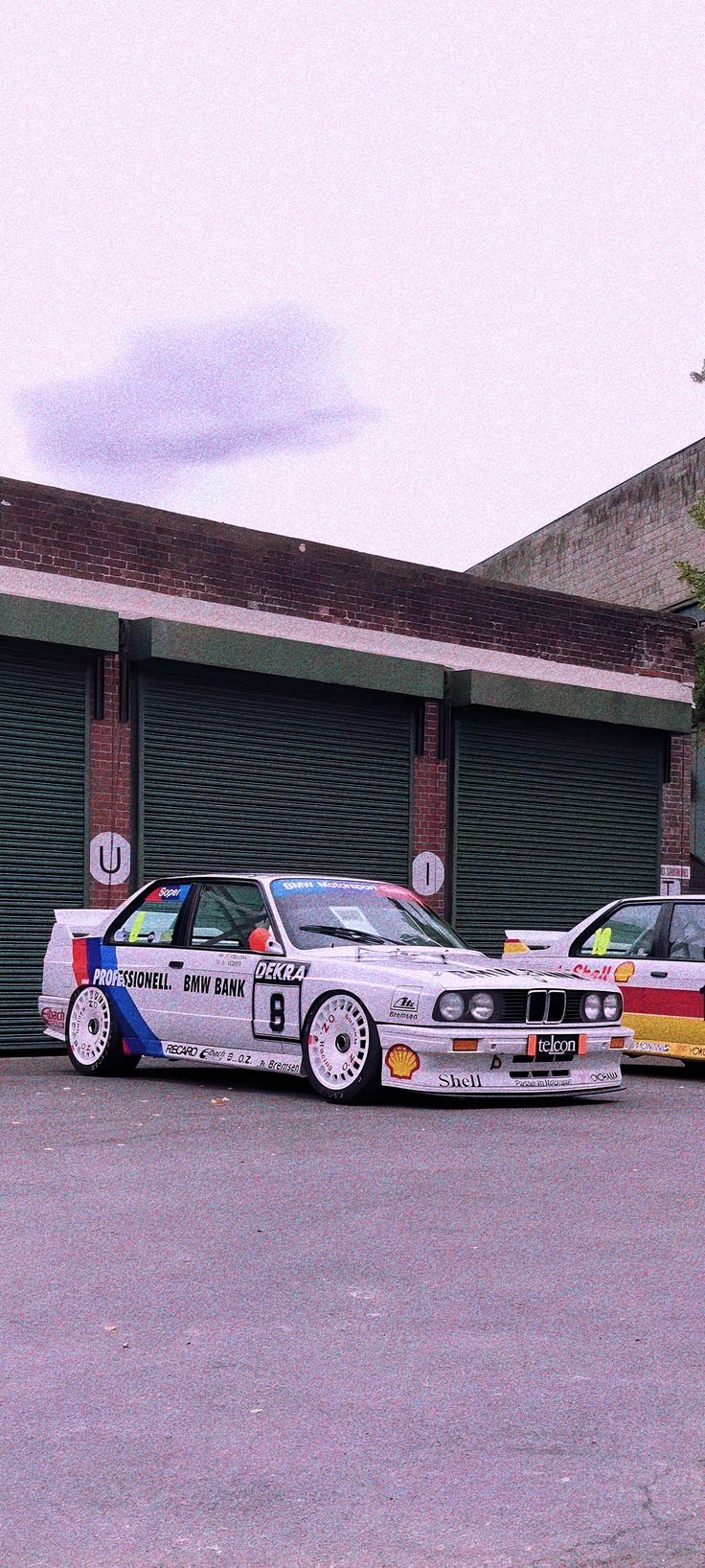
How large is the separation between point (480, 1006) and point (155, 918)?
2.97 metres

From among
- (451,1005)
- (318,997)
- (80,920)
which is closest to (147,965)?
(80,920)

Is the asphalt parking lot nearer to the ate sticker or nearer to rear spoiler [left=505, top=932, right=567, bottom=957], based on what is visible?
the ate sticker

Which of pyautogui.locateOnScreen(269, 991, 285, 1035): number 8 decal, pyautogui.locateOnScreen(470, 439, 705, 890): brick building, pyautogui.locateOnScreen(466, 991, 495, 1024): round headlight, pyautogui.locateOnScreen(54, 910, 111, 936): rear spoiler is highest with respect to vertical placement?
pyautogui.locateOnScreen(470, 439, 705, 890): brick building

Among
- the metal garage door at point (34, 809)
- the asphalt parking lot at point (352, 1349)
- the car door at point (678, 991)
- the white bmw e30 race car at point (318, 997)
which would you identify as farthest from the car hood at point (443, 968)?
the metal garage door at point (34, 809)

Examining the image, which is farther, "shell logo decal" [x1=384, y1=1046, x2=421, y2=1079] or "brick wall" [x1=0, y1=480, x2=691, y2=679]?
"brick wall" [x1=0, y1=480, x2=691, y2=679]

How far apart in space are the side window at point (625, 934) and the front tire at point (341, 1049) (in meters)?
3.52

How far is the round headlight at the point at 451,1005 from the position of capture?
9828 millimetres

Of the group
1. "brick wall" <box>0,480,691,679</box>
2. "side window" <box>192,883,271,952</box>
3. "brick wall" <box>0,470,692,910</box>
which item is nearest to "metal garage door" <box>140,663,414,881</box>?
"brick wall" <box>0,470,692,910</box>

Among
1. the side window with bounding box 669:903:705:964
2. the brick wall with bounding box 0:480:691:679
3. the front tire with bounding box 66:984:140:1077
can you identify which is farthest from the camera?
the brick wall with bounding box 0:480:691:679

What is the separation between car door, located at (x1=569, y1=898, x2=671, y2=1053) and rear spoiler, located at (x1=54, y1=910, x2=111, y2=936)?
3661 millimetres

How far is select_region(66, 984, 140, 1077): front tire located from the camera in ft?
39.5

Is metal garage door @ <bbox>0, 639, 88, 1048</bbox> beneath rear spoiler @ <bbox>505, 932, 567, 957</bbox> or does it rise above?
above

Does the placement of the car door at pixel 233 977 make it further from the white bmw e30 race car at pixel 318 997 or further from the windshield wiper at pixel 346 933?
the windshield wiper at pixel 346 933

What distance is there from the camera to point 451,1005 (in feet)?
32.4
